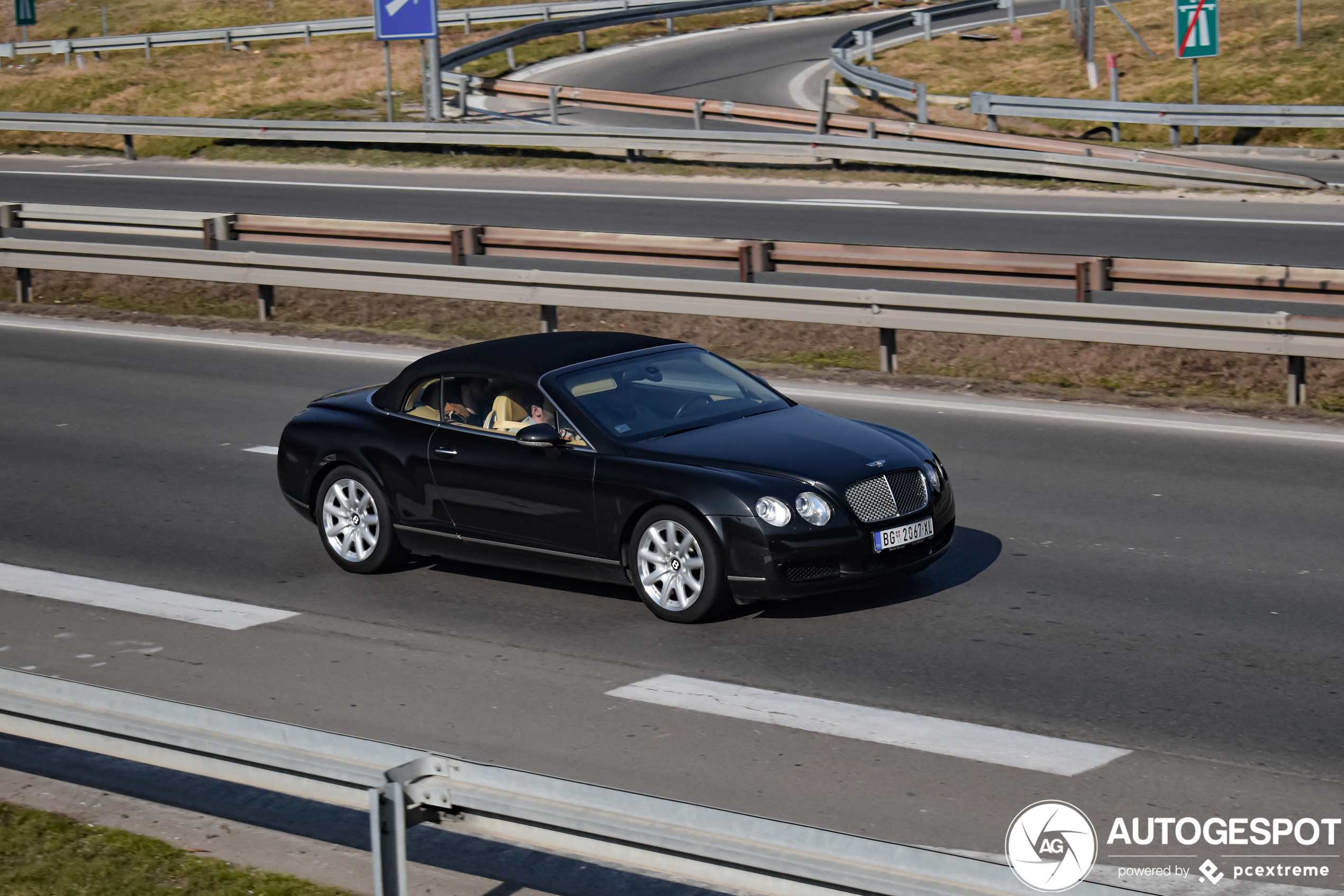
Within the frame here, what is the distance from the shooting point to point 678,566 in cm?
830

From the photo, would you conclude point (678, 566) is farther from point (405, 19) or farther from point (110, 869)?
point (405, 19)

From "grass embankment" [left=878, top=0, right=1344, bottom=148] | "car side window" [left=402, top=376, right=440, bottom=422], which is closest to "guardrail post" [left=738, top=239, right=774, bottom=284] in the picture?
"car side window" [left=402, top=376, right=440, bottom=422]

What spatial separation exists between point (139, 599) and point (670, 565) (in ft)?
9.94

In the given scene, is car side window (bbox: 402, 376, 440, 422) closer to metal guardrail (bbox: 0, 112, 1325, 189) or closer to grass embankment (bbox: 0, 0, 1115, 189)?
grass embankment (bbox: 0, 0, 1115, 189)

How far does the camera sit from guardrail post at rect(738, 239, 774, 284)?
661 inches

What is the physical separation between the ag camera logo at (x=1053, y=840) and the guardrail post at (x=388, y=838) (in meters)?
1.87

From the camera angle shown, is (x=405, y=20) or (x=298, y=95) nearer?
(x=405, y=20)

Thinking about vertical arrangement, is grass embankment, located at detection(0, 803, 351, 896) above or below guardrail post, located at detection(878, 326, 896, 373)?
below

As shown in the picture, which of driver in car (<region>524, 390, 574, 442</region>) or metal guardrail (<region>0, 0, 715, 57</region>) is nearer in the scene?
driver in car (<region>524, 390, 574, 442</region>)

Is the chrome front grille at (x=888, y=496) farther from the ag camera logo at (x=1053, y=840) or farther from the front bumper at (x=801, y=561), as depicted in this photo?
the ag camera logo at (x=1053, y=840)

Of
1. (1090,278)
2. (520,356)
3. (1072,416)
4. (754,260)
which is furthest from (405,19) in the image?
(520,356)

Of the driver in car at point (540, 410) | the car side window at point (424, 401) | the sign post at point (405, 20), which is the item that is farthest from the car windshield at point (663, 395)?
the sign post at point (405, 20)

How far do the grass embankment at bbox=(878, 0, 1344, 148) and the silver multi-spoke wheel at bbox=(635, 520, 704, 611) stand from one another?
2613 centimetres

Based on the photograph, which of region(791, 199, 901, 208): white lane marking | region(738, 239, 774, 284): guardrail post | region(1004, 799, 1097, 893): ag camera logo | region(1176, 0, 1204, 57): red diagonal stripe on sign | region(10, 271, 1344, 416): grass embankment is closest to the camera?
region(1004, 799, 1097, 893): ag camera logo
